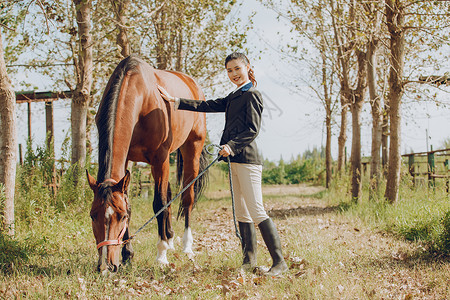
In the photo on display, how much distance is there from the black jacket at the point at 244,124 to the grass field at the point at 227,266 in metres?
1.11

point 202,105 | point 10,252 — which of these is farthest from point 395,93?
point 10,252

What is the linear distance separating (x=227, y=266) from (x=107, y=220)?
152cm

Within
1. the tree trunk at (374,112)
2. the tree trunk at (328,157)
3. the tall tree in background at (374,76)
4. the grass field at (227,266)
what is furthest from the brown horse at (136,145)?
the tree trunk at (328,157)

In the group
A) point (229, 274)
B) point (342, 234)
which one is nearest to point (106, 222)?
point (229, 274)

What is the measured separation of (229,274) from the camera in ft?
13.0

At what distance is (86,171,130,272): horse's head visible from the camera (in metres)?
3.22

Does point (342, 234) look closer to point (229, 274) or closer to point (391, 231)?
point (391, 231)

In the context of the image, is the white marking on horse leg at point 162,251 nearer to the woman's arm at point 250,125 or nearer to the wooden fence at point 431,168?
the woman's arm at point 250,125

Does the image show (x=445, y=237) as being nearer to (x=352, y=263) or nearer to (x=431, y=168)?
(x=352, y=263)

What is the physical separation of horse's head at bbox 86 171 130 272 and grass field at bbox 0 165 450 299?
0.16 meters

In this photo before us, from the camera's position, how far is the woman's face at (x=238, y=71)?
3877mm

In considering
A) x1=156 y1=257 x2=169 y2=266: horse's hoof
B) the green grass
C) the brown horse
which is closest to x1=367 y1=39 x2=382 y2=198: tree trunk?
the green grass

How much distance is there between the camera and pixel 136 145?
14.3ft

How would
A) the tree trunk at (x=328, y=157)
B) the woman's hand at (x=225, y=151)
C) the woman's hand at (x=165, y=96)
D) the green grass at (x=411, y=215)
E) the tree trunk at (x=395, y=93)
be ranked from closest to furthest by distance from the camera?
the woman's hand at (x=225, y=151), the woman's hand at (x=165, y=96), the green grass at (x=411, y=215), the tree trunk at (x=395, y=93), the tree trunk at (x=328, y=157)
